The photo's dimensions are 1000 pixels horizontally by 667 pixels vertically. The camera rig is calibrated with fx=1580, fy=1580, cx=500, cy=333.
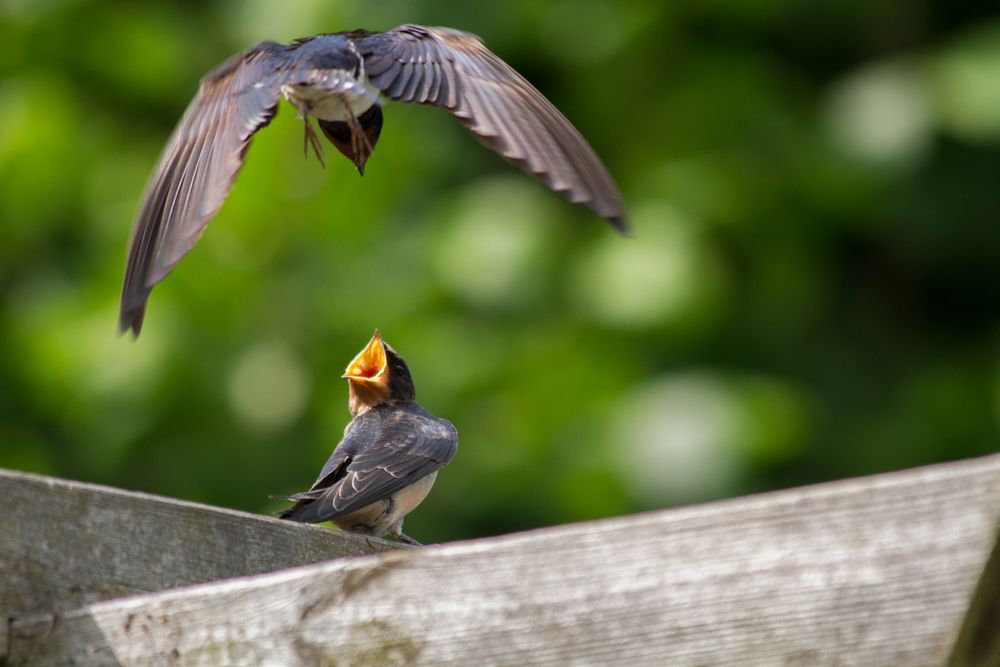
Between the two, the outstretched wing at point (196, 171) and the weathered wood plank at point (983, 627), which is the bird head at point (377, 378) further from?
the weathered wood plank at point (983, 627)

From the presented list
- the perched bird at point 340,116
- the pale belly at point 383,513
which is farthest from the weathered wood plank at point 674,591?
the pale belly at point 383,513

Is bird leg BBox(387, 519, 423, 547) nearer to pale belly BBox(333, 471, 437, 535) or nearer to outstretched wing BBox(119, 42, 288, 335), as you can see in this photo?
pale belly BBox(333, 471, 437, 535)

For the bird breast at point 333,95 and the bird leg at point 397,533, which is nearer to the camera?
the bird breast at point 333,95

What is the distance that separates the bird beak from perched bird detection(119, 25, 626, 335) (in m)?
0.92

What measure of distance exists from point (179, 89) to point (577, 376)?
2.67m

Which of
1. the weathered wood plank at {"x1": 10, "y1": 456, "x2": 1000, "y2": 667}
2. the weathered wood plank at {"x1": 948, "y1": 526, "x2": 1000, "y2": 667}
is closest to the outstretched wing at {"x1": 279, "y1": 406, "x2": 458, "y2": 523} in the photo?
the weathered wood plank at {"x1": 10, "y1": 456, "x2": 1000, "y2": 667}

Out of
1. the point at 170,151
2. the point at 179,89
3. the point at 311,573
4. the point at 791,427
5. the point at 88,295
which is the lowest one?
the point at 791,427

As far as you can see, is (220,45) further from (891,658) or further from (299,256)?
(891,658)

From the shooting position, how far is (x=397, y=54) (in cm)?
297

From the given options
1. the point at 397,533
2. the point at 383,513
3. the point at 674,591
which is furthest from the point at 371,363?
the point at 674,591

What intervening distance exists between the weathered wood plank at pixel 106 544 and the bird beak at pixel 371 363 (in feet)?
6.07

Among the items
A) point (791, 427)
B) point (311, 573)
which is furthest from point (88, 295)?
point (311, 573)

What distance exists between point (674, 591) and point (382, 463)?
1843mm

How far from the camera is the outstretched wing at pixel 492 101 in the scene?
2090 millimetres
